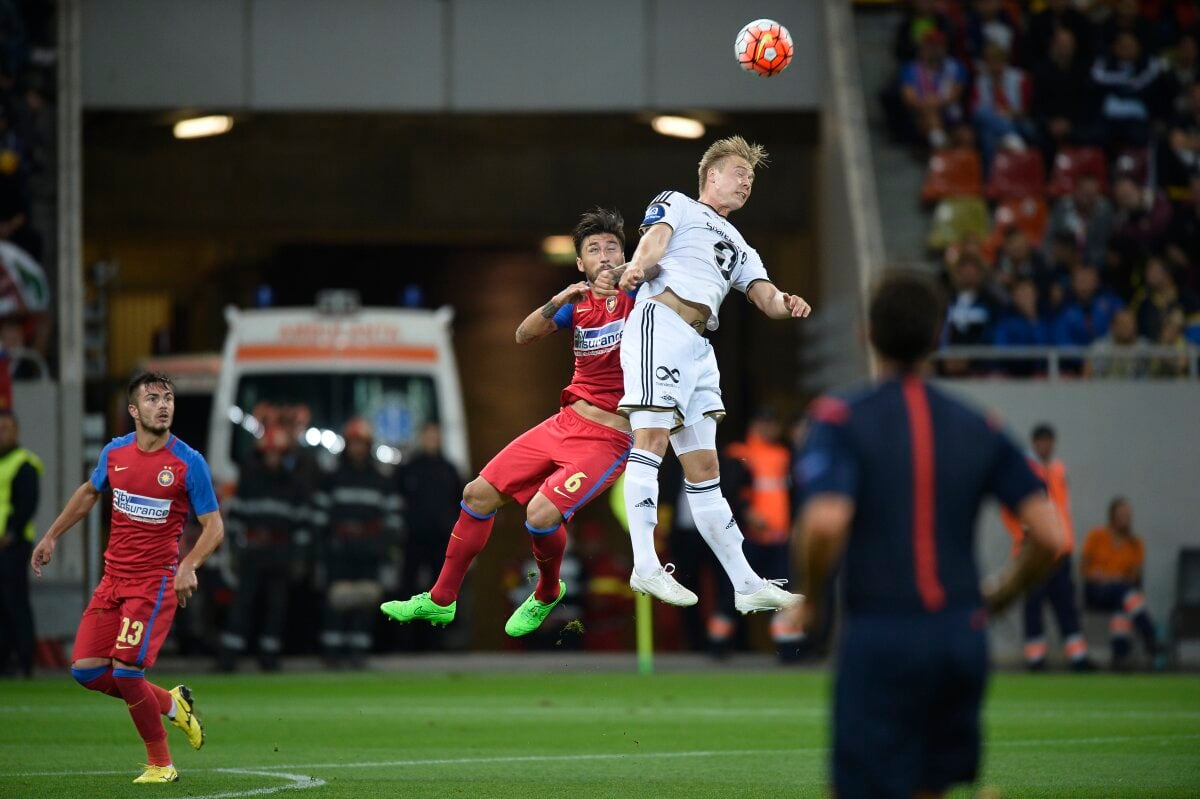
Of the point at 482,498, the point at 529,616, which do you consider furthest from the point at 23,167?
the point at 529,616

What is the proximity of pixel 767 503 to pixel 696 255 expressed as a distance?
34.0ft

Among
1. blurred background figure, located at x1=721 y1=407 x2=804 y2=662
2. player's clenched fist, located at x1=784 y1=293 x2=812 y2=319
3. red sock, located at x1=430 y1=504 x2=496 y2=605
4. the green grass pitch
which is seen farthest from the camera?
blurred background figure, located at x1=721 y1=407 x2=804 y2=662

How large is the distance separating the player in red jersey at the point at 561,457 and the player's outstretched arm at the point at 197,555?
115cm

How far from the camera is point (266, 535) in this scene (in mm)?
18547

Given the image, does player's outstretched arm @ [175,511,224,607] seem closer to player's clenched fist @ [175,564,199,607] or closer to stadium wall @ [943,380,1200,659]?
player's clenched fist @ [175,564,199,607]

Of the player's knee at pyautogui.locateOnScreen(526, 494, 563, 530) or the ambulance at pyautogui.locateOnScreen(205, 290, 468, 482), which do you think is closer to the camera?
the player's knee at pyautogui.locateOnScreen(526, 494, 563, 530)

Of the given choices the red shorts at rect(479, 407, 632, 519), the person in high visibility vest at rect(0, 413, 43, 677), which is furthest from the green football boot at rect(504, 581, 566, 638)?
the person in high visibility vest at rect(0, 413, 43, 677)

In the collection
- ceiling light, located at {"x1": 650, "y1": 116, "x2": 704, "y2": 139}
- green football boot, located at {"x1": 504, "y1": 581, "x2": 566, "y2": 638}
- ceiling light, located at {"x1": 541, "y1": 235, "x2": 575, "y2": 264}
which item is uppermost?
ceiling light, located at {"x1": 650, "y1": 116, "x2": 704, "y2": 139}

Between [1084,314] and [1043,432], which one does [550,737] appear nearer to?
[1043,432]

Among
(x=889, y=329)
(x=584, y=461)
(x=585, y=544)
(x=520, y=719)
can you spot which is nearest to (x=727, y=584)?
(x=585, y=544)

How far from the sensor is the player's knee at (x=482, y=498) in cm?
986

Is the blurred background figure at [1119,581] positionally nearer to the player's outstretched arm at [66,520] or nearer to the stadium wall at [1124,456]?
the stadium wall at [1124,456]

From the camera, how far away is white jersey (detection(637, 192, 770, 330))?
30.2ft

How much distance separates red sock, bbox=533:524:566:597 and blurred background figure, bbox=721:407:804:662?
9223mm
